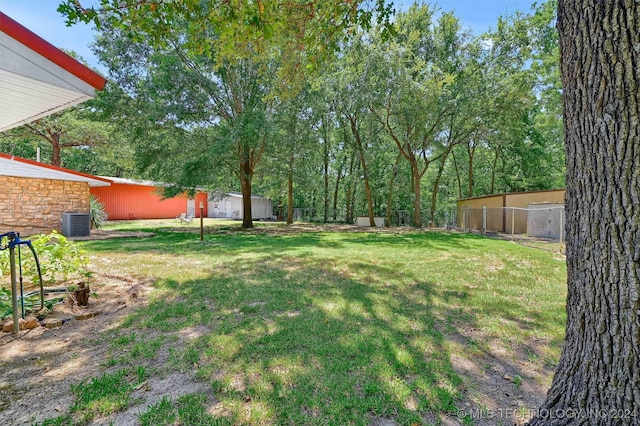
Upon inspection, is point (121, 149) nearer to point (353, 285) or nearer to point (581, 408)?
point (353, 285)

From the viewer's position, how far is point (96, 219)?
39.2ft

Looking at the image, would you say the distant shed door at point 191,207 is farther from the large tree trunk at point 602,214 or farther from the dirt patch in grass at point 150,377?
the large tree trunk at point 602,214

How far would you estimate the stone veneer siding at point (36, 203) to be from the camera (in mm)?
9102

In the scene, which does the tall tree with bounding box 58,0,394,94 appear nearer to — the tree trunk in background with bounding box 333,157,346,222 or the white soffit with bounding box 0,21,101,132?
the white soffit with bounding box 0,21,101,132

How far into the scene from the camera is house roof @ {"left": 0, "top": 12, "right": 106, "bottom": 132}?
2.53 meters

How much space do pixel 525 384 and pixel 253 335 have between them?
212cm

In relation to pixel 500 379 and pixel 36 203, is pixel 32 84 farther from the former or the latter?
pixel 36 203

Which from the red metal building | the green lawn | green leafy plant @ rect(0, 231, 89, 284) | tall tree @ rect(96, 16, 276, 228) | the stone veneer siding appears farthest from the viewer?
the red metal building

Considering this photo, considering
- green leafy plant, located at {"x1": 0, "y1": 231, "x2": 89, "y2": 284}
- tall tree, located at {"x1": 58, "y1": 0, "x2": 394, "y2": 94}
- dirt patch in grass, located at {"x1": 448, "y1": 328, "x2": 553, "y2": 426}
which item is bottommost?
dirt patch in grass, located at {"x1": 448, "y1": 328, "x2": 553, "y2": 426}

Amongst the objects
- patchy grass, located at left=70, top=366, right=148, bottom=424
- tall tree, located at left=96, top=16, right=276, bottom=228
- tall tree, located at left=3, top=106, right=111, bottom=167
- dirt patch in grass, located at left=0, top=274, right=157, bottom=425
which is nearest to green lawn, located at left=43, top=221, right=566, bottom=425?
patchy grass, located at left=70, top=366, right=148, bottom=424

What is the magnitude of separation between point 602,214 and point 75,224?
40.6 feet

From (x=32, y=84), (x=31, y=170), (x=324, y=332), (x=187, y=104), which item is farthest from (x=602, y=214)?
(x=31, y=170)

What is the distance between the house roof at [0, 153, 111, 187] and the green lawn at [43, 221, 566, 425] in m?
5.91

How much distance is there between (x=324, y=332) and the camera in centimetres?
279
